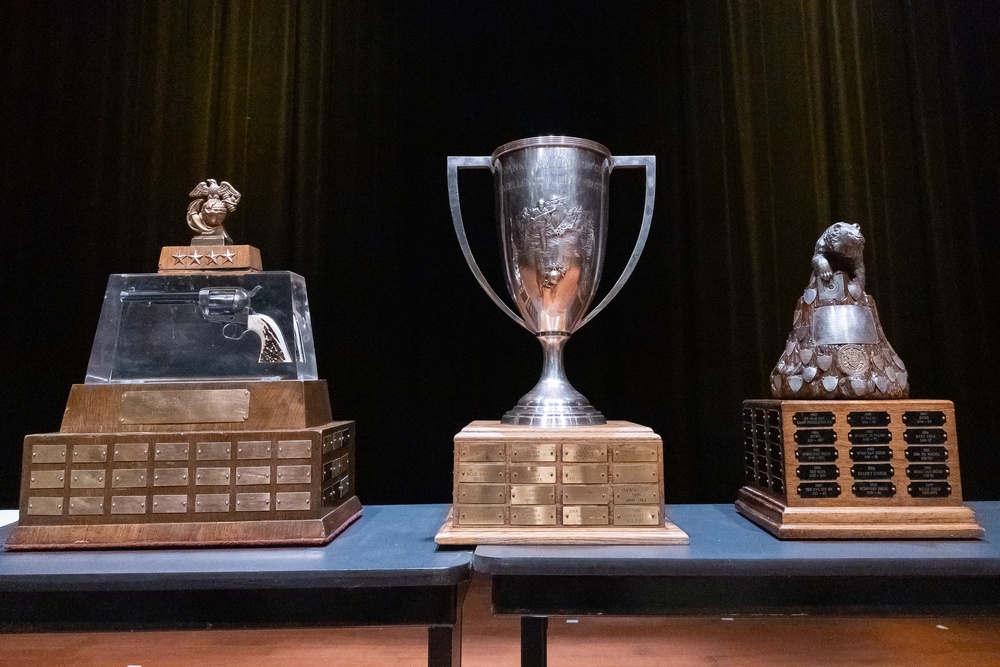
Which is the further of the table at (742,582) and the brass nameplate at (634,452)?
the brass nameplate at (634,452)

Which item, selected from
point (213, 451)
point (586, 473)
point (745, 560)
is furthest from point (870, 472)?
point (213, 451)

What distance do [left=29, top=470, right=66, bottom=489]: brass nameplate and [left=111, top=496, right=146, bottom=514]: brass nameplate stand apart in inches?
3.3

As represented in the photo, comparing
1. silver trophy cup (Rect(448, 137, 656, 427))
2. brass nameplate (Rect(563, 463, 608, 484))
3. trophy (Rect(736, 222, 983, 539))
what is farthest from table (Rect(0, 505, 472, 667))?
trophy (Rect(736, 222, 983, 539))

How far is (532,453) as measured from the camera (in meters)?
0.91

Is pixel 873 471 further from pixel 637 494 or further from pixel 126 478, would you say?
pixel 126 478

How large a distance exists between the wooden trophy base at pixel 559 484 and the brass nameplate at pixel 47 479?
59 cm

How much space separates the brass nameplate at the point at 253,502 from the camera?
3.00 feet

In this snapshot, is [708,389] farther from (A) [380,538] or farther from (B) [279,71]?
(B) [279,71]

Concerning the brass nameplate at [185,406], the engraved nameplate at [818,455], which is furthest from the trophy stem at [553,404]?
the brass nameplate at [185,406]

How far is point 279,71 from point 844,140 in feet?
5.50

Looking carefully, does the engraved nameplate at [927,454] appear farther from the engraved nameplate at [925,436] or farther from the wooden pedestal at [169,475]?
the wooden pedestal at [169,475]

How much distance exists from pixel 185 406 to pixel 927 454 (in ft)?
3.86

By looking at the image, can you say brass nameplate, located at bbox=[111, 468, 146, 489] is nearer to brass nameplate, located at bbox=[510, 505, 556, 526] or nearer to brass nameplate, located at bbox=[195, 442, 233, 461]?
brass nameplate, located at bbox=[195, 442, 233, 461]

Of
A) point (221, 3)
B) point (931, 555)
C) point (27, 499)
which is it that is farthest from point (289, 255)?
point (931, 555)
